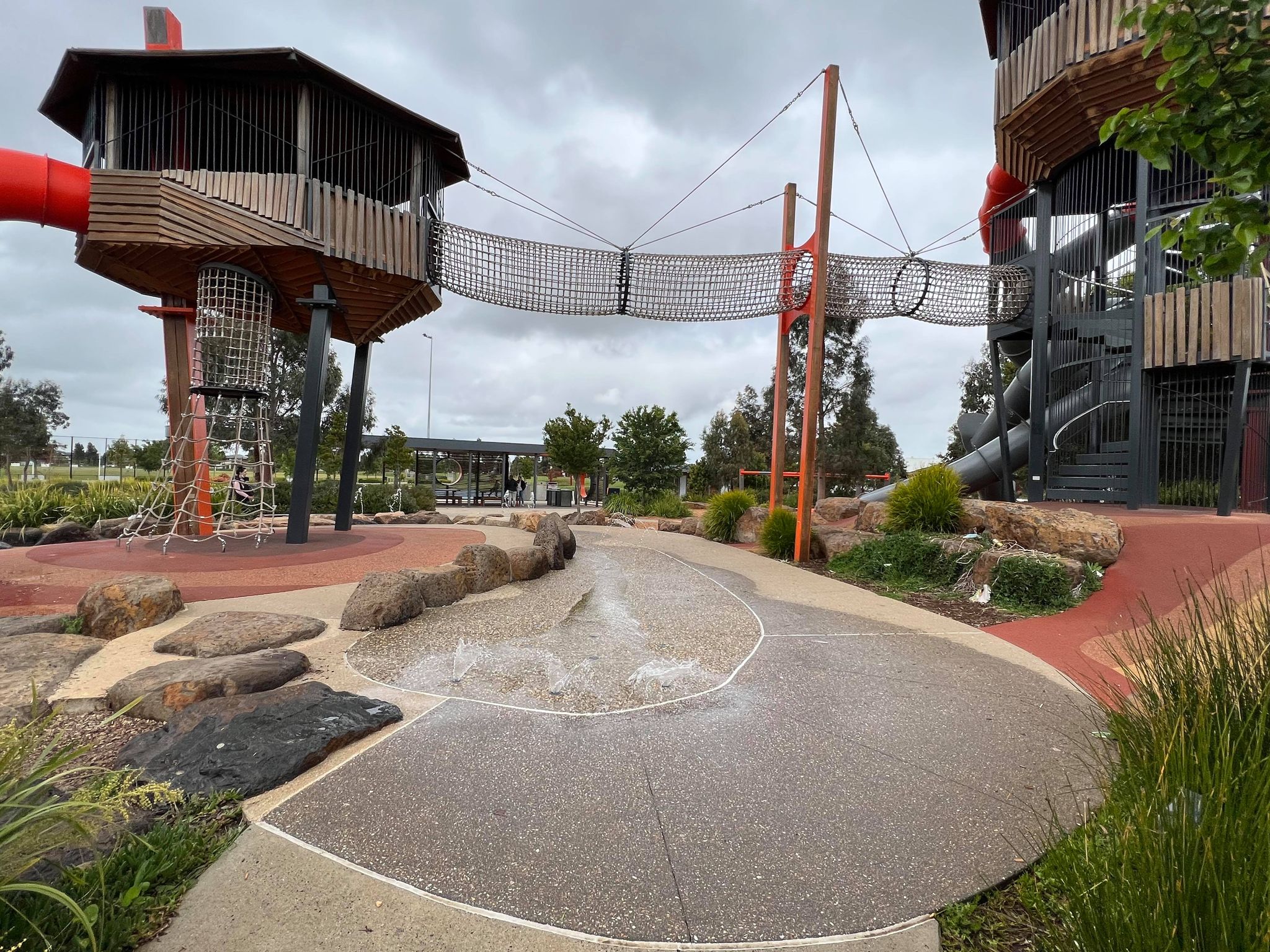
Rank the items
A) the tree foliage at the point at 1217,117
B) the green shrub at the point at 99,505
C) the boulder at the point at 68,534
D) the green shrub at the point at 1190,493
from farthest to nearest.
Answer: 1. the green shrub at the point at 99,505
2. the boulder at the point at 68,534
3. the green shrub at the point at 1190,493
4. the tree foliage at the point at 1217,117

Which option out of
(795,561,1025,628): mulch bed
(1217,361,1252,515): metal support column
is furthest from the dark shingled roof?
(1217,361,1252,515): metal support column

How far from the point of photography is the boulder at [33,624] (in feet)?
15.1

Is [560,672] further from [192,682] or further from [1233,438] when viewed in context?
[1233,438]

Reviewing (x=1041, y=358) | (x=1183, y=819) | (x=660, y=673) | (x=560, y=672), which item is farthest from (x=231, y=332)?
(x=1041, y=358)

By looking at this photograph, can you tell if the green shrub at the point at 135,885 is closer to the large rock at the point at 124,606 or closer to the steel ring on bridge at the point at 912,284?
the large rock at the point at 124,606

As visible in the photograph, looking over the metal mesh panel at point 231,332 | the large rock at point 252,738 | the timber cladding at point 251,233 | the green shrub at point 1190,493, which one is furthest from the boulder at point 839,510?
the large rock at point 252,738

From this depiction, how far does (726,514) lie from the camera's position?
13.0 m

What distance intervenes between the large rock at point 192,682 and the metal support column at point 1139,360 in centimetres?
1193

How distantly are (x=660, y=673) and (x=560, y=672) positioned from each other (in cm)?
72

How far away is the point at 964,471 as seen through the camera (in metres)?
16.5

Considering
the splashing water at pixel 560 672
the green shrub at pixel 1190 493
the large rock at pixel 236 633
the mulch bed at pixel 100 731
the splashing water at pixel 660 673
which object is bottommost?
the mulch bed at pixel 100 731

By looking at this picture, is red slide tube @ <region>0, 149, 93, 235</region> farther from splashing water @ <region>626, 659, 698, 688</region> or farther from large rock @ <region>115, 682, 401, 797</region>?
splashing water @ <region>626, 659, 698, 688</region>

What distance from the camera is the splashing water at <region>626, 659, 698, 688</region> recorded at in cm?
421

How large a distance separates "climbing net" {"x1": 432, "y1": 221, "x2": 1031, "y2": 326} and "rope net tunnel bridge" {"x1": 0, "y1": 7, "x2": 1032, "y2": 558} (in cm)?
3
